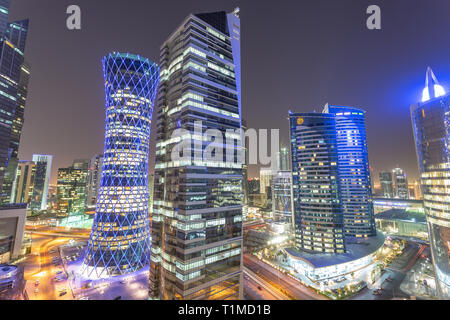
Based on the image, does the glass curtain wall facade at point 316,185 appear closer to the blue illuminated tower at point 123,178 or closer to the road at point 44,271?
the blue illuminated tower at point 123,178

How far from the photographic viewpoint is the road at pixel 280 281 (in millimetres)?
52781

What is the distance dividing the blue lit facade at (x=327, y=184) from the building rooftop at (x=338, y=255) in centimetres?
406

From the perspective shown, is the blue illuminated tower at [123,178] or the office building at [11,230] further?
the office building at [11,230]

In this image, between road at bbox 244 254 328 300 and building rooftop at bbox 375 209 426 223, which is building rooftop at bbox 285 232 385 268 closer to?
road at bbox 244 254 328 300

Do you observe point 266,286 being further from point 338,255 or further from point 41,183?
point 41,183

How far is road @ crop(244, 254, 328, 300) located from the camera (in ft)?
173

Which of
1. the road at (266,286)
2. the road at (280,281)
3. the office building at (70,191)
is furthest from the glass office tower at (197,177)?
the office building at (70,191)

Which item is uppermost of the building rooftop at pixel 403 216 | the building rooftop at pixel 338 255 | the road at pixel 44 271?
the building rooftop at pixel 403 216

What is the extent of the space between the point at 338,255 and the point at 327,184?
Result: 85.2ft

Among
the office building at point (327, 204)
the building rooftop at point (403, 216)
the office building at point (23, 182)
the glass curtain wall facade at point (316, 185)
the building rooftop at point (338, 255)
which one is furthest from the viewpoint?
the office building at point (23, 182)

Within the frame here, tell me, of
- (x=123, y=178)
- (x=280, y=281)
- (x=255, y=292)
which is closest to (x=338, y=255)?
(x=280, y=281)

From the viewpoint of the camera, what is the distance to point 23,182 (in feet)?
514
